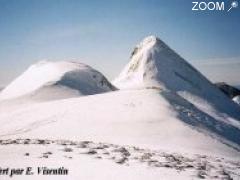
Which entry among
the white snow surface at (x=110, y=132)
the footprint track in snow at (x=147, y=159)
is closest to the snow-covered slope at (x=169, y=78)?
the white snow surface at (x=110, y=132)

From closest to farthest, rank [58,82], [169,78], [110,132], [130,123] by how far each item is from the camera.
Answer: [110,132] → [130,123] → [58,82] → [169,78]

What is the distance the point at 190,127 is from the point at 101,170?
34.4ft

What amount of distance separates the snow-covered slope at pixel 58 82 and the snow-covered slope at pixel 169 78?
21.8 ft

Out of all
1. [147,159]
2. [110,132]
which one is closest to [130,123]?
[110,132]

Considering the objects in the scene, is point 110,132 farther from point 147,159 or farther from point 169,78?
point 169,78

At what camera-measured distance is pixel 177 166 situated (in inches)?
413

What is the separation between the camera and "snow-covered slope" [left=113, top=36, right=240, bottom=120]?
46438 millimetres

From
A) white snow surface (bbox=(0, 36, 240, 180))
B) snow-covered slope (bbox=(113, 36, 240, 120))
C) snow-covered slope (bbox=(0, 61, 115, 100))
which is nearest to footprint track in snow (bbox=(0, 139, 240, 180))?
white snow surface (bbox=(0, 36, 240, 180))

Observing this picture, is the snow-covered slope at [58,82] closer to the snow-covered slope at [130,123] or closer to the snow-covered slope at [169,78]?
the snow-covered slope at [169,78]

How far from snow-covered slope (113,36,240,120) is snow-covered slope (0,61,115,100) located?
6.64m

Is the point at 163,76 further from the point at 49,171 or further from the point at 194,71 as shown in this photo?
the point at 49,171

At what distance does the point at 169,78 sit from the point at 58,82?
61.3 ft

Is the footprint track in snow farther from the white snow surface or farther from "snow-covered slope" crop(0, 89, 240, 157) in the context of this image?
"snow-covered slope" crop(0, 89, 240, 157)

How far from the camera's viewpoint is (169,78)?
4953 cm
